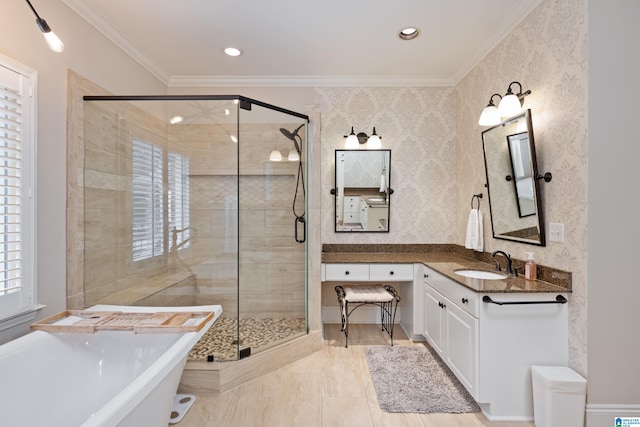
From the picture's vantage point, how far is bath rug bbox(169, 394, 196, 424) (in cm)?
194

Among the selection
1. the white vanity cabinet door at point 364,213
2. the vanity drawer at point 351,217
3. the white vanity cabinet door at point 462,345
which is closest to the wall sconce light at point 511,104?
the white vanity cabinet door at point 462,345

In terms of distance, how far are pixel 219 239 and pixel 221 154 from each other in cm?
80

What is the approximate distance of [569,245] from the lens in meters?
1.88

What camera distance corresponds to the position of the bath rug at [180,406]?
1943mm

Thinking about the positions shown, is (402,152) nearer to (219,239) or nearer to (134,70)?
(219,239)

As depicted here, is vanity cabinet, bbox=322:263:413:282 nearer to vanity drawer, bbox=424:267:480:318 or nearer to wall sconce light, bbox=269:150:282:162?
vanity drawer, bbox=424:267:480:318

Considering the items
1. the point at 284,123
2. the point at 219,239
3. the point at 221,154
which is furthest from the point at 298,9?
the point at 219,239

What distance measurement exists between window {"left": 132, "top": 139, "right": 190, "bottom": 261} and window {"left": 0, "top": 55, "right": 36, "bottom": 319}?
0.86 meters

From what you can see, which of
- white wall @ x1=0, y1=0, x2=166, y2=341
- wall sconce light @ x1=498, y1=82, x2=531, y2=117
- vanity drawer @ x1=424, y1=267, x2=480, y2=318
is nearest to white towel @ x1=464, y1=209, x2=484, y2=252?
vanity drawer @ x1=424, y1=267, x2=480, y2=318

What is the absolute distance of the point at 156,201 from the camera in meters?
2.77

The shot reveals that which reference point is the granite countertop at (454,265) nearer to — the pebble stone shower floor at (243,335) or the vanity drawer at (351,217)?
the vanity drawer at (351,217)

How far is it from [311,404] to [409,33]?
9.61 feet

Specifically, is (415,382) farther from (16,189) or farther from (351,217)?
(16,189)

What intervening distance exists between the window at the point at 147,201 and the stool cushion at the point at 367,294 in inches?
70.4
